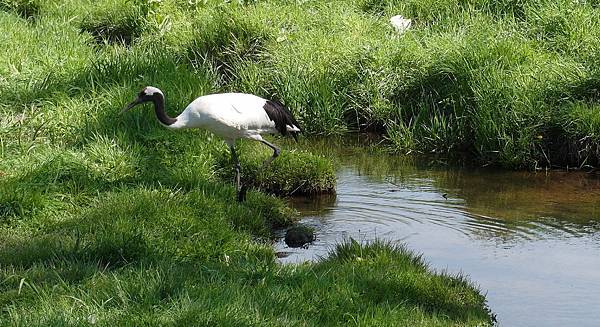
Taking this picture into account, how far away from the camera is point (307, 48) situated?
42.9ft

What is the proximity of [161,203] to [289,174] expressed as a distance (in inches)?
85.1

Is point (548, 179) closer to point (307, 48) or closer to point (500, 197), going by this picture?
point (500, 197)

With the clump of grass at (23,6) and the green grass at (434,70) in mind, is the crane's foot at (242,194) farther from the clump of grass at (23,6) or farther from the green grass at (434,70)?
the clump of grass at (23,6)

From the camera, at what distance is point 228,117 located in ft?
31.0

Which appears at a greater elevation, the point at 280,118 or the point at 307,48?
the point at 307,48

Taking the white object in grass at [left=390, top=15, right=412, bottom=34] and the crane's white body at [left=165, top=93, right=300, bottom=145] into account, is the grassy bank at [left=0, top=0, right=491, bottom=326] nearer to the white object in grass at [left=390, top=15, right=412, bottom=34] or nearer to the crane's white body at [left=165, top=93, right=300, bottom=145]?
the crane's white body at [left=165, top=93, right=300, bottom=145]

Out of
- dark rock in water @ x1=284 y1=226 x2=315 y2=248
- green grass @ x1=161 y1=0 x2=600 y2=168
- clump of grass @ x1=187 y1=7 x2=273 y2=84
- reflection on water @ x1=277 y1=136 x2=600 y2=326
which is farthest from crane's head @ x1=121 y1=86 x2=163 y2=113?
clump of grass @ x1=187 y1=7 x2=273 y2=84

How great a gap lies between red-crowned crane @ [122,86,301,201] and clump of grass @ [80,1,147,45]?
528cm

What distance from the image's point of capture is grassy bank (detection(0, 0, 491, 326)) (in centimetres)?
593

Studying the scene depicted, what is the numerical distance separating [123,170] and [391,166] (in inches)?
133

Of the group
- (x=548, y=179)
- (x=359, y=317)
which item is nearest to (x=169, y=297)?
(x=359, y=317)

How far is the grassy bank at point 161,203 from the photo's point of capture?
19.4 ft

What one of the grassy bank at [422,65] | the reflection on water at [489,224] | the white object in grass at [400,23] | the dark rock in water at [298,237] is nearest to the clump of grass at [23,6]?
the grassy bank at [422,65]

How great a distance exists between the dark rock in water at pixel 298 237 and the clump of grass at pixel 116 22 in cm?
686
